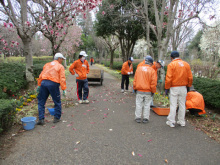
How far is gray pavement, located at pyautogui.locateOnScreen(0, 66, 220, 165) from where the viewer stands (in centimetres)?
277

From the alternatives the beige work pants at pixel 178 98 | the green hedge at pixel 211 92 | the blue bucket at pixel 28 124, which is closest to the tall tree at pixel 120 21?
the green hedge at pixel 211 92

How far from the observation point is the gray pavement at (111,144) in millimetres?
2770

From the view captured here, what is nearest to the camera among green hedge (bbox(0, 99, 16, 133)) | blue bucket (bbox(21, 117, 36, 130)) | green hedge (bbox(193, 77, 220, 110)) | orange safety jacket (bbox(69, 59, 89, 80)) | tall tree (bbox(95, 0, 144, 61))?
green hedge (bbox(0, 99, 16, 133))

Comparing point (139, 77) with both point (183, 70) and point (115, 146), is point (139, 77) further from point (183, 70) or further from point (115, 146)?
point (115, 146)

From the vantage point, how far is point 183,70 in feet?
13.2

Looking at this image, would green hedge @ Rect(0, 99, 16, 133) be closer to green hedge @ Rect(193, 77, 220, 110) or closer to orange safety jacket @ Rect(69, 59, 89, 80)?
orange safety jacket @ Rect(69, 59, 89, 80)

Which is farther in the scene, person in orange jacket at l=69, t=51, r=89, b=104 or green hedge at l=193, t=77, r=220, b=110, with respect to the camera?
person in orange jacket at l=69, t=51, r=89, b=104

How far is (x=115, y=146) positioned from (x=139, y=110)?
158 centimetres

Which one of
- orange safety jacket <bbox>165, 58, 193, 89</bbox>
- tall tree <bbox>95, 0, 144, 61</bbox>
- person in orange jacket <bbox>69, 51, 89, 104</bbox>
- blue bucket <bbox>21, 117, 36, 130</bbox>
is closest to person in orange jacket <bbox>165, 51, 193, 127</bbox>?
orange safety jacket <bbox>165, 58, 193, 89</bbox>

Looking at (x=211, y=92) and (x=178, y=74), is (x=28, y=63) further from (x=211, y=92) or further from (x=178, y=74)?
(x=211, y=92)

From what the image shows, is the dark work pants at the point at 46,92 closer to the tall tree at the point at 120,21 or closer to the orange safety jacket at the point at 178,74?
the orange safety jacket at the point at 178,74

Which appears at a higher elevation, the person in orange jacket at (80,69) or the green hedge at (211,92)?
the person in orange jacket at (80,69)

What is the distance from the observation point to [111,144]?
329cm

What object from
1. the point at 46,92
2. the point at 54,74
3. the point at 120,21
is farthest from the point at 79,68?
the point at 120,21
